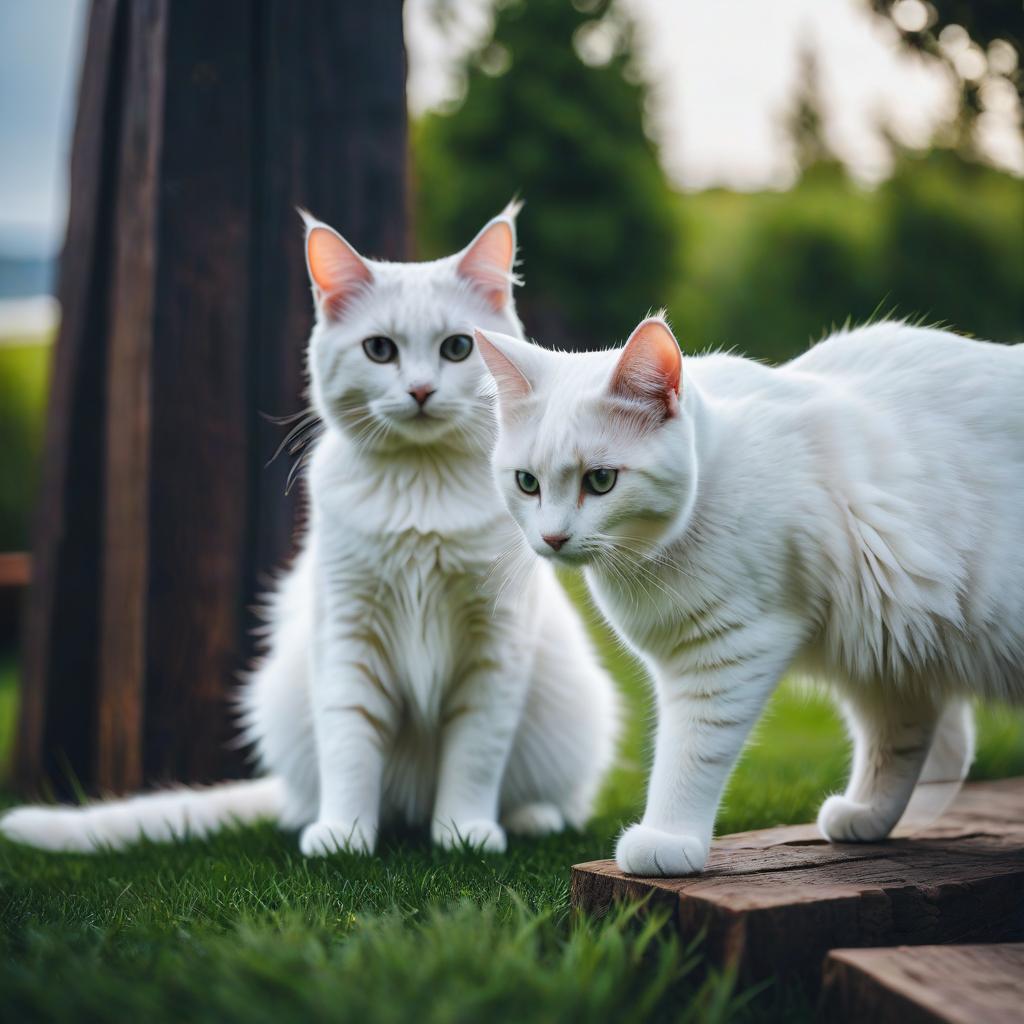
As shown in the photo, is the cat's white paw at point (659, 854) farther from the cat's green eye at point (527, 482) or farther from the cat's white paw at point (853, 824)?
the cat's green eye at point (527, 482)

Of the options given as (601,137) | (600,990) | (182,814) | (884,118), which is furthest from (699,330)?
(600,990)

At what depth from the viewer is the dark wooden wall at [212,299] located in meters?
3.39

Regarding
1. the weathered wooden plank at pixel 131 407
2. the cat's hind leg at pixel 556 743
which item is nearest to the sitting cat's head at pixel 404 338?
the cat's hind leg at pixel 556 743

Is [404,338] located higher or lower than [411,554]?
higher

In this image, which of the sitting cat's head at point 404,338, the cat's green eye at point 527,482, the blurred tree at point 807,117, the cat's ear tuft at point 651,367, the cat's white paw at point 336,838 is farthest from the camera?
the blurred tree at point 807,117

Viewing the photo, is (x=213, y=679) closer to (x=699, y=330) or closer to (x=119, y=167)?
(x=119, y=167)

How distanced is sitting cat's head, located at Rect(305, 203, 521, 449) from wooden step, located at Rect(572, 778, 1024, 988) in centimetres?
114

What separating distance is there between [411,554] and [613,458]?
0.88 m

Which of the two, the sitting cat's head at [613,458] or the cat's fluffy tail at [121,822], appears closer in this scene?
the sitting cat's head at [613,458]

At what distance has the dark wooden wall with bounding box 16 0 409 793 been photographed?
339 centimetres

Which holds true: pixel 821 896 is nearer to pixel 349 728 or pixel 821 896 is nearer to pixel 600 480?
pixel 600 480

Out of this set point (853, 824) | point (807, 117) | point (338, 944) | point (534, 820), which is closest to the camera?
point (338, 944)

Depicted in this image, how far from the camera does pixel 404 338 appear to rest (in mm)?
2576

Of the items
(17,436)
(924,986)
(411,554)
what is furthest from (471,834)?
(17,436)
